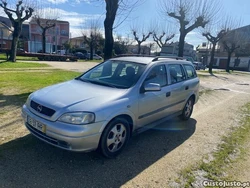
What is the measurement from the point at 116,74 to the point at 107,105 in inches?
50.8

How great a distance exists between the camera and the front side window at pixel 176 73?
15.4 feet

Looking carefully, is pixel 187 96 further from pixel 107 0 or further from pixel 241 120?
pixel 107 0

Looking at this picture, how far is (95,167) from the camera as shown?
3131mm

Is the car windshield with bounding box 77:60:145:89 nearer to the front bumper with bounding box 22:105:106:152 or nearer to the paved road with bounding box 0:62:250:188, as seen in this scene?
the front bumper with bounding box 22:105:106:152

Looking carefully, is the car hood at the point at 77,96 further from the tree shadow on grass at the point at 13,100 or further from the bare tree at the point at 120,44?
the bare tree at the point at 120,44

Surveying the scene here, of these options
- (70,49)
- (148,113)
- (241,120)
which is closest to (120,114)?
(148,113)

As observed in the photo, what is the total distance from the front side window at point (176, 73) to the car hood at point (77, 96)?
1.61m

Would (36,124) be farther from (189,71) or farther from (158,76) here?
(189,71)

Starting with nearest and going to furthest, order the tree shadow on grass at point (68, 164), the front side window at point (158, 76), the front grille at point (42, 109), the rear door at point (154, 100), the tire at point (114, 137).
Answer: the tree shadow on grass at point (68, 164) → the front grille at point (42, 109) → the tire at point (114, 137) → the rear door at point (154, 100) → the front side window at point (158, 76)

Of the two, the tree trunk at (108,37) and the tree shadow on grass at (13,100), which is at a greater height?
the tree trunk at (108,37)

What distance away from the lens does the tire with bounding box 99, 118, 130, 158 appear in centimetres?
317

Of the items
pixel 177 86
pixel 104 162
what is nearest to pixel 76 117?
pixel 104 162

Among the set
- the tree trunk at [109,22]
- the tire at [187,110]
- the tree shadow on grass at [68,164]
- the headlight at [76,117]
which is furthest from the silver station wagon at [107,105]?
the tree trunk at [109,22]

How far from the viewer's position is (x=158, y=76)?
4277mm
